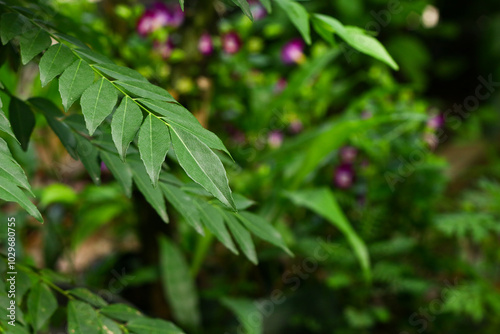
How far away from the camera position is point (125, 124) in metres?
0.33

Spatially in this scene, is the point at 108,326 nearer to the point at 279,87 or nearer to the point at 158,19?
the point at 158,19

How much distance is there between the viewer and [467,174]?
1.84m

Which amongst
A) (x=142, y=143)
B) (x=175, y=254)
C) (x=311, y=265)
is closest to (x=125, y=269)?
(x=175, y=254)

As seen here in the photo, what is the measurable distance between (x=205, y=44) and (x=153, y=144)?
1.10m

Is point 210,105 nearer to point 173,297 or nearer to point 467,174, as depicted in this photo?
point 173,297

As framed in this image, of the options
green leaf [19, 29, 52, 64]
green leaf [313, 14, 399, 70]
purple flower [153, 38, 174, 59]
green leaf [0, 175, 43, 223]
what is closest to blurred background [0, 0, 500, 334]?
purple flower [153, 38, 174, 59]

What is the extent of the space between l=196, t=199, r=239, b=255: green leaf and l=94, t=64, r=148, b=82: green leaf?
129mm

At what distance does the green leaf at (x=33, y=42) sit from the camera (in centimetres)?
38

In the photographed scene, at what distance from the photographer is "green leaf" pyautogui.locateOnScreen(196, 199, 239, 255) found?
1.40 feet

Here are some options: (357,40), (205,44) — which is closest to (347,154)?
(205,44)

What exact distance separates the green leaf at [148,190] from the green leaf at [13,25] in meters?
0.14

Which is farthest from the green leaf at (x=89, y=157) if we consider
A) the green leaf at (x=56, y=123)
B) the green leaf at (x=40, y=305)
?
the green leaf at (x=40, y=305)

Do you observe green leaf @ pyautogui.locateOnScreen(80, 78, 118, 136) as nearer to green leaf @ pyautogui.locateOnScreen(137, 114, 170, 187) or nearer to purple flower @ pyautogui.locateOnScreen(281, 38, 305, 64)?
green leaf @ pyautogui.locateOnScreen(137, 114, 170, 187)

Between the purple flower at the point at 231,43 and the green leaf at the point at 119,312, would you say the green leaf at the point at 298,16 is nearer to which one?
the green leaf at the point at 119,312
